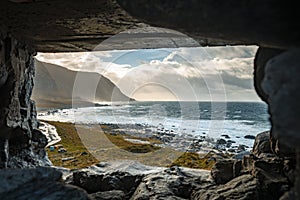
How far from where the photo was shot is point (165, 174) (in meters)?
5.02

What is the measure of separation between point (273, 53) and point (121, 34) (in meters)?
2.47

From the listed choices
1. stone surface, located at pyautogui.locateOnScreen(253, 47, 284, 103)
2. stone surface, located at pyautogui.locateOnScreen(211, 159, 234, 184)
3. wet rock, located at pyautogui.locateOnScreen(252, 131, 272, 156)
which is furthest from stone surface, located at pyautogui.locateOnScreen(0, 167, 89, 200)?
wet rock, located at pyautogui.locateOnScreen(252, 131, 272, 156)

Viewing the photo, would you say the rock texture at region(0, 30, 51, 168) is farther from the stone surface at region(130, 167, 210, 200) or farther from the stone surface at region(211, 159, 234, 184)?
the stone surface at region(211, 159, 234, 184)

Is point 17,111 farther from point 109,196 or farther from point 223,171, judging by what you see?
point 223,171

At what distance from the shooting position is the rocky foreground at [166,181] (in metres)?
2.86

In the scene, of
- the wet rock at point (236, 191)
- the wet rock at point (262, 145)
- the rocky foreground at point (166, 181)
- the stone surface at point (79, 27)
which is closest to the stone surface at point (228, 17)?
the rocky foreground at point (166, 181)

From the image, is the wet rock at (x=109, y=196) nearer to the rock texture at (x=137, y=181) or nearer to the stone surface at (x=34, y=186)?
the rock texture at (x=137, y=181)

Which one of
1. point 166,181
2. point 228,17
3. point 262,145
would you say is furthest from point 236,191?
point 228,17

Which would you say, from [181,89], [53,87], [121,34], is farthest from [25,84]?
[53,87]

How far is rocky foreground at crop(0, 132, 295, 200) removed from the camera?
2855mm

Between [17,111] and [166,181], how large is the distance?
2.61m

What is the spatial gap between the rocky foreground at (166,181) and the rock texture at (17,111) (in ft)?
2.59

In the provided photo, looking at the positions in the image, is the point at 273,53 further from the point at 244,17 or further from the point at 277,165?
the point at 277,165

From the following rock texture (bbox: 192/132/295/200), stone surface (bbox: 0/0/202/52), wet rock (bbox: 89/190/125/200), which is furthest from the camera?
wet rock (bbox: 89/190/125/200)
